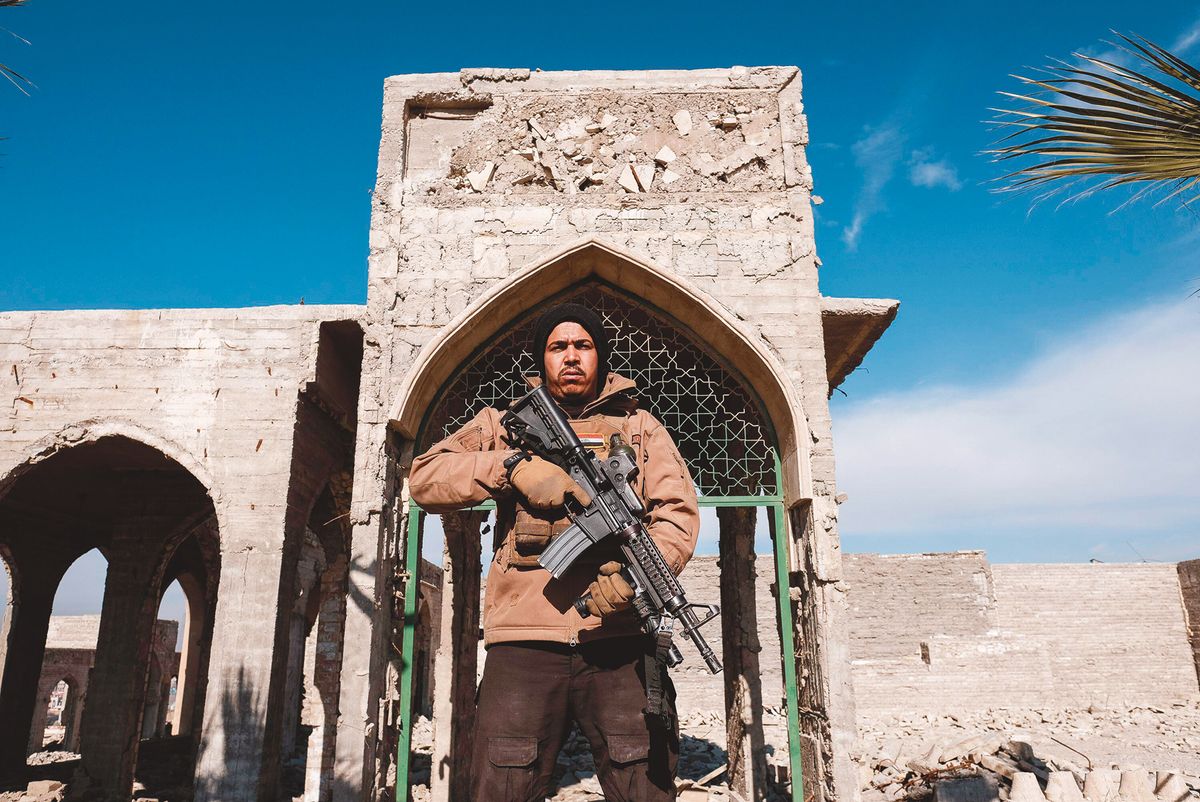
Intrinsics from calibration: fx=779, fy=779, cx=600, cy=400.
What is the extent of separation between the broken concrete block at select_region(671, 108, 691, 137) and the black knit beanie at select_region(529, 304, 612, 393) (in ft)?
12.5

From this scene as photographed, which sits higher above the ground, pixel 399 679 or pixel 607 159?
pixel 607 159

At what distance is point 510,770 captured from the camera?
2.52m

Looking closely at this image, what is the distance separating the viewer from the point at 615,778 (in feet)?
8.36

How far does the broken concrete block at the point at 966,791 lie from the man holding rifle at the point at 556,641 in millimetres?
4165

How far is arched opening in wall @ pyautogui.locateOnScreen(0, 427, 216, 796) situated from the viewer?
374 inches

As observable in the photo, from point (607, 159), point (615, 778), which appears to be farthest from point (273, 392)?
point (615, 778)

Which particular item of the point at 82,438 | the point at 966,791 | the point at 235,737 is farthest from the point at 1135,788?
→ the point at 82,438

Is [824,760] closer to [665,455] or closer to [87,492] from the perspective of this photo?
[665,455]

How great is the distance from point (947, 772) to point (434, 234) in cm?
651

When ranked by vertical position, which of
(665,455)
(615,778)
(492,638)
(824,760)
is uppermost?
(665,455)

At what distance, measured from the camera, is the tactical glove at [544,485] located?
102 inches

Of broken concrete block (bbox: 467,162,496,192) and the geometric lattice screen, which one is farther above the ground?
broken concrete block (bbox: 467,162,496,192)

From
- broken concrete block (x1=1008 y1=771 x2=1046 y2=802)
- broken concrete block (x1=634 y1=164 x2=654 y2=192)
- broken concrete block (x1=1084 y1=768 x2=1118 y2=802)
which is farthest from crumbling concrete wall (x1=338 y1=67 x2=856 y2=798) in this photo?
broken concrete block (x1=1084 y1=768 x2=1118 y2=802)

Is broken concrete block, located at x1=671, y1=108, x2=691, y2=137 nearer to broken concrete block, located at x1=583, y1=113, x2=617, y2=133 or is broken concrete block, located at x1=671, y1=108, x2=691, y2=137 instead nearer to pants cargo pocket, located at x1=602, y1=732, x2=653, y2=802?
broken concrete block, located at x1=583, y1=113, x2=617, y2=133
